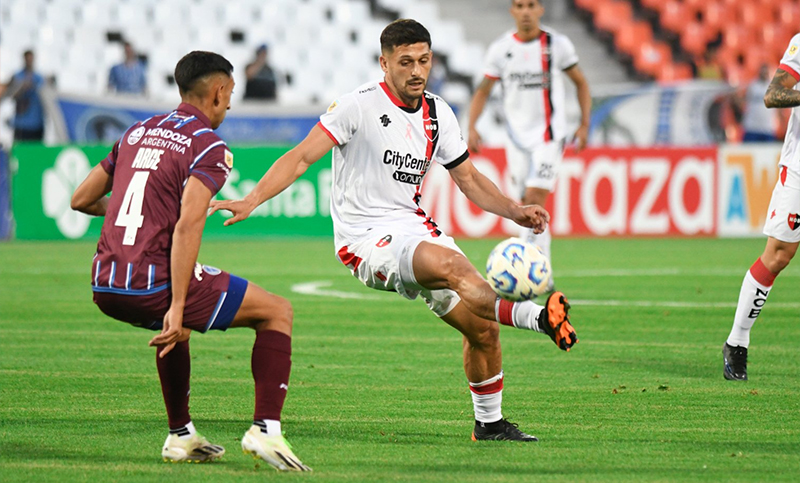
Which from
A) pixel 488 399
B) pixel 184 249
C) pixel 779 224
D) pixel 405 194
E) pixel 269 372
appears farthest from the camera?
pixel 779 224

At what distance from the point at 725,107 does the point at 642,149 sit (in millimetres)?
5321

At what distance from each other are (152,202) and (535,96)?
24.1ft

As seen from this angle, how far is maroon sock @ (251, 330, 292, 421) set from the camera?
16.2 feet

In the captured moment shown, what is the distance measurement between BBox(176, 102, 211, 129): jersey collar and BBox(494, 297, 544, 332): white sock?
4.84 feet

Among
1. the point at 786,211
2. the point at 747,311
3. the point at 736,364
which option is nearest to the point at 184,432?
the point at 736,364

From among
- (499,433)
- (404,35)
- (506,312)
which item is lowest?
(499,433)

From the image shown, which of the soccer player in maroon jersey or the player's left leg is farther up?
the soccer player in maroon jersey

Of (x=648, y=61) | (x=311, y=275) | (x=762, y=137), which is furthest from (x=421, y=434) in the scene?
(x=648, y=61)

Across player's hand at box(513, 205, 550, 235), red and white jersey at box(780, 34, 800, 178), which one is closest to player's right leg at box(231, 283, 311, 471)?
player's hand at box(513, 205, 550, 235)

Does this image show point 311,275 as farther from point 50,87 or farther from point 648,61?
point 648,61

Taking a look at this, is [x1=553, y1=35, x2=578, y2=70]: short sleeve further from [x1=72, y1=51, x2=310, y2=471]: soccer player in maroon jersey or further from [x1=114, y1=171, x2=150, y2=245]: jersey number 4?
[x1=114, y1=171, x2=150, y2=245]: jersey number 4

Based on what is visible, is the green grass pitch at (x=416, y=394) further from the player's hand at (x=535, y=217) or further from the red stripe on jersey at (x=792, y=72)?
the red stripe on jersey at (x=792, y=72)

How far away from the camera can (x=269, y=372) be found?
196 inches

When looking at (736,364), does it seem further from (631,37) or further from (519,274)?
(631,37)
